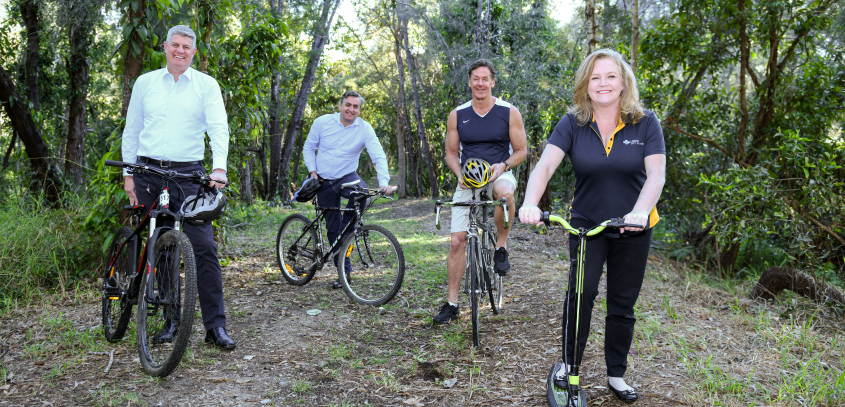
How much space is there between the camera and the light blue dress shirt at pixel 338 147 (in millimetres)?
5992

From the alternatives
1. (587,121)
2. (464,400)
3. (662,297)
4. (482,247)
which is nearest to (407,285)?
(482,247)

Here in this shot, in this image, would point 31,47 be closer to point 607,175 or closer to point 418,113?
point 418,113

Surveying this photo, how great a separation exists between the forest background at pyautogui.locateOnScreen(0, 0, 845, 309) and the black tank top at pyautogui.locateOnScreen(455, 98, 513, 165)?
9.39 feet

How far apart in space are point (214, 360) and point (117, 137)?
286cm

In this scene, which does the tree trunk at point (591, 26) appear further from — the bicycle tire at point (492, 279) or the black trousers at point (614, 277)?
the black trousers at point (614, 277)

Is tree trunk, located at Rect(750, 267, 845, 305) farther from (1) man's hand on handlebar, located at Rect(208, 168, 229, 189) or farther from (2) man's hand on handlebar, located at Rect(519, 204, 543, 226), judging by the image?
(1) man's hand on handlebar, located at Rect(208, 168, 229, 189)

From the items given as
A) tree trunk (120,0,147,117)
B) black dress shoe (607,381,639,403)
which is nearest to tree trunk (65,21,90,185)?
tree trunk (120,0,147,117)

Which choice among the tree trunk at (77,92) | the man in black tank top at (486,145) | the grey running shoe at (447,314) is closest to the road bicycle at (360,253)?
the grey running shoe at (447,314)

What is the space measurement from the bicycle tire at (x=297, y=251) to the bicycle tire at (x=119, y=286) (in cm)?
208

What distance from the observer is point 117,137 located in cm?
551

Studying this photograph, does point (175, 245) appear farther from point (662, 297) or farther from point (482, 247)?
point (662, 297)

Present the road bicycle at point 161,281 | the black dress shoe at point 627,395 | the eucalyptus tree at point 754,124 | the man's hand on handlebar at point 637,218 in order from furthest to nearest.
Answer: the eucalyptus tree at point 754,124
the road bicycle at point 161,281
the black dress shoe at point 627,395
the man's hand on handlebar at point 637,218

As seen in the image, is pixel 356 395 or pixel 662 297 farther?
pixel 662 297

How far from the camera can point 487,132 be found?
4531mm
